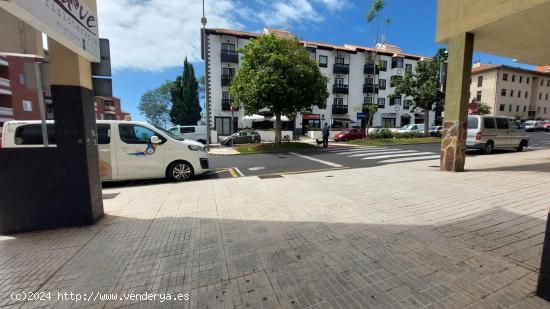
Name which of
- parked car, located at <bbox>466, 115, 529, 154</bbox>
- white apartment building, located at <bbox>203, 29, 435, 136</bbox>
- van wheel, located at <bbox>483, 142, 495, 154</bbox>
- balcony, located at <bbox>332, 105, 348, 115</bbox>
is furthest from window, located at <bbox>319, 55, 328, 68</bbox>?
van wheel, located at <bbox>483, 142, 495, 154</bbox>

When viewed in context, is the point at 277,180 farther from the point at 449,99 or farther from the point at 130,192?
the point at 449,99

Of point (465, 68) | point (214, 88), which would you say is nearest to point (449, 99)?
point (465, 68)

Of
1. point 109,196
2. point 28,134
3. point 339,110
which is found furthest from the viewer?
point 339,110

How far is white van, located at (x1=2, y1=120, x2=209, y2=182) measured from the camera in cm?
677

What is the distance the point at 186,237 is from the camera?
3.38 meters

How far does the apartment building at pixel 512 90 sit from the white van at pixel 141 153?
169ft

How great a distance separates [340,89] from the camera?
36.5m

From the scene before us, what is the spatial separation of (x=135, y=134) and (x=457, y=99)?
9.50 meters

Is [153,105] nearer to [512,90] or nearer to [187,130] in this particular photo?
[187,130]

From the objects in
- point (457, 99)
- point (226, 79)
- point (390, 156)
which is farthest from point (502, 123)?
point (226, 79)

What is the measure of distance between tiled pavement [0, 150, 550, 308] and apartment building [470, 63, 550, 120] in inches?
1993

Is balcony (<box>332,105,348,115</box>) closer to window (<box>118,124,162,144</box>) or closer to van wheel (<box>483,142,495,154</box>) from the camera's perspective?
van wheel (<box>483,142,495,154</box>)

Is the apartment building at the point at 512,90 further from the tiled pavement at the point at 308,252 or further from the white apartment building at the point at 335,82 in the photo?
the tiled pavement at the point at 308,252

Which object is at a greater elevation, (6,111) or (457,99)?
(6,111)
